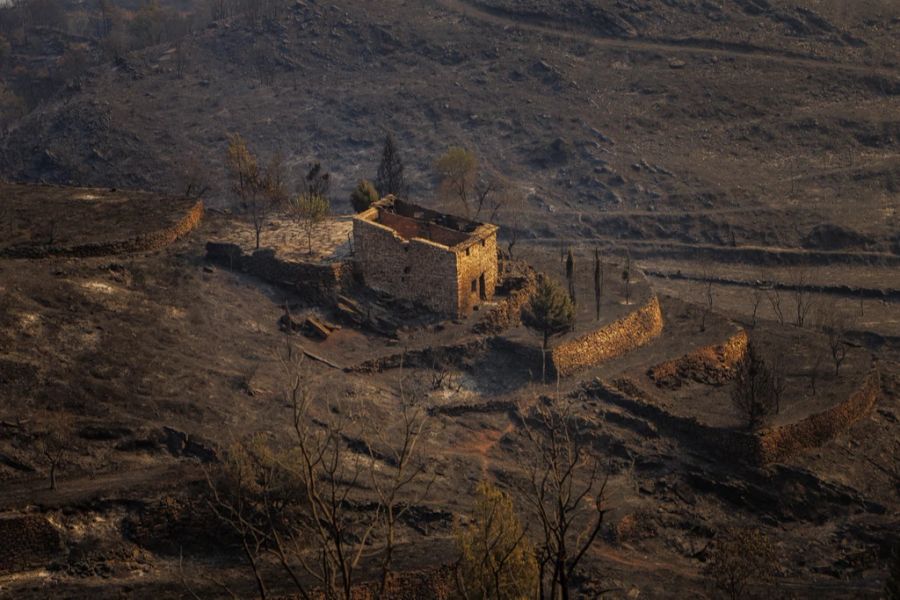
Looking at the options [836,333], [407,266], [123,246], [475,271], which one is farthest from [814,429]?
[123,246]

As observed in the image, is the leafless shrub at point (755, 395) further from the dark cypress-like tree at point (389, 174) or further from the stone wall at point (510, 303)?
the dark cypress-like tree at point (389, 174)

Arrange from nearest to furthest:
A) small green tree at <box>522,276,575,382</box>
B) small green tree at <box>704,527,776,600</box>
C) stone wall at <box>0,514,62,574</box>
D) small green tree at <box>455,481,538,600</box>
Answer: small green tree at <box>455,481,538,600</box> → stone wall at <box>0,514,62,574</box> → small green tree at <box>704,527,776,600</box> → small green tree at <box>522,276,575,382</box>

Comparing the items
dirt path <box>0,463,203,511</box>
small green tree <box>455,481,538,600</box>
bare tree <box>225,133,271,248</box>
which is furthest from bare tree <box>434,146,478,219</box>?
small green tree <box>455,481,538,600</box>

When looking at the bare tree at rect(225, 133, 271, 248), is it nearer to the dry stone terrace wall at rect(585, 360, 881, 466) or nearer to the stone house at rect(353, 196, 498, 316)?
the stone house at rect(353, 196, 498, 316)

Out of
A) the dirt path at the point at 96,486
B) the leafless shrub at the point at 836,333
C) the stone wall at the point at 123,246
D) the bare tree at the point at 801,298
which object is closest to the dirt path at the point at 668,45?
the bare tree at the point at 801,298

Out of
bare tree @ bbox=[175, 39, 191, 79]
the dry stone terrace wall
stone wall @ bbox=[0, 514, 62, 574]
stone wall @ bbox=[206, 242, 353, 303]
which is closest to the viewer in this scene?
stone wall @ bbox=[0, 514, 62, 574]

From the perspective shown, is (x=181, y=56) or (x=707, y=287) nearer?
(x=707, y=287)

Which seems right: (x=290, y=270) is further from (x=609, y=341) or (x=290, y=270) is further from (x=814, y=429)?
(x=814, y=429)
